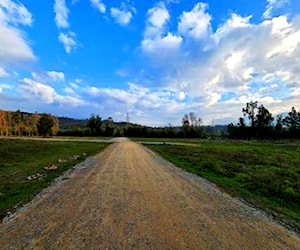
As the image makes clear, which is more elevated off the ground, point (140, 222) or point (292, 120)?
point (292, 120)

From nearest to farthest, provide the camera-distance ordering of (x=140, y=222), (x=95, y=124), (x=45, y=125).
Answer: (x=140, y=222) → (x=45, y=125) → (x=95, y=124)

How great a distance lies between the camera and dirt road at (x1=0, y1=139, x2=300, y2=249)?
22.8 ft

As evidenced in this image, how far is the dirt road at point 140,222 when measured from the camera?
6.94 metres

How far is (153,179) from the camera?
16.1 meters

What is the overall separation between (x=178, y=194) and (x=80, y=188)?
4409 mm

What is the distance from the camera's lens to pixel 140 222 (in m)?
8.48

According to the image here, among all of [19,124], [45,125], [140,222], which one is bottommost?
[140,222]

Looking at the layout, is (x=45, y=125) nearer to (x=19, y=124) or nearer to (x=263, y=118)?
(x=19, y=124)

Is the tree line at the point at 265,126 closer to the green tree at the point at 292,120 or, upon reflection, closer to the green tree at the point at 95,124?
the green tree at the point at 292,120

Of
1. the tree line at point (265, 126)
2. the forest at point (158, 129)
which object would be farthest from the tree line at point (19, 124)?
the tree line at point (265, 126)

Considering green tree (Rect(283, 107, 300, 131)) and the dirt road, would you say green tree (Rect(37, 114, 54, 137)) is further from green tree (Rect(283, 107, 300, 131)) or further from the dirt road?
the dirt road

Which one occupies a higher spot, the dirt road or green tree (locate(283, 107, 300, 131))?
green tree (locate(283, 107, 300, 131))

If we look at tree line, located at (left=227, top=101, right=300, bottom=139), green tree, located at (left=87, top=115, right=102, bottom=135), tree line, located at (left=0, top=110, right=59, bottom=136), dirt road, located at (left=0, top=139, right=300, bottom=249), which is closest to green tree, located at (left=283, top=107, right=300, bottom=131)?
tree line, located at (left=227, top=101, right=300, bottom=139)

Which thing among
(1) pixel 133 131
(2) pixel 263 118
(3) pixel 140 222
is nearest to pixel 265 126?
(2) pixel 263 118
